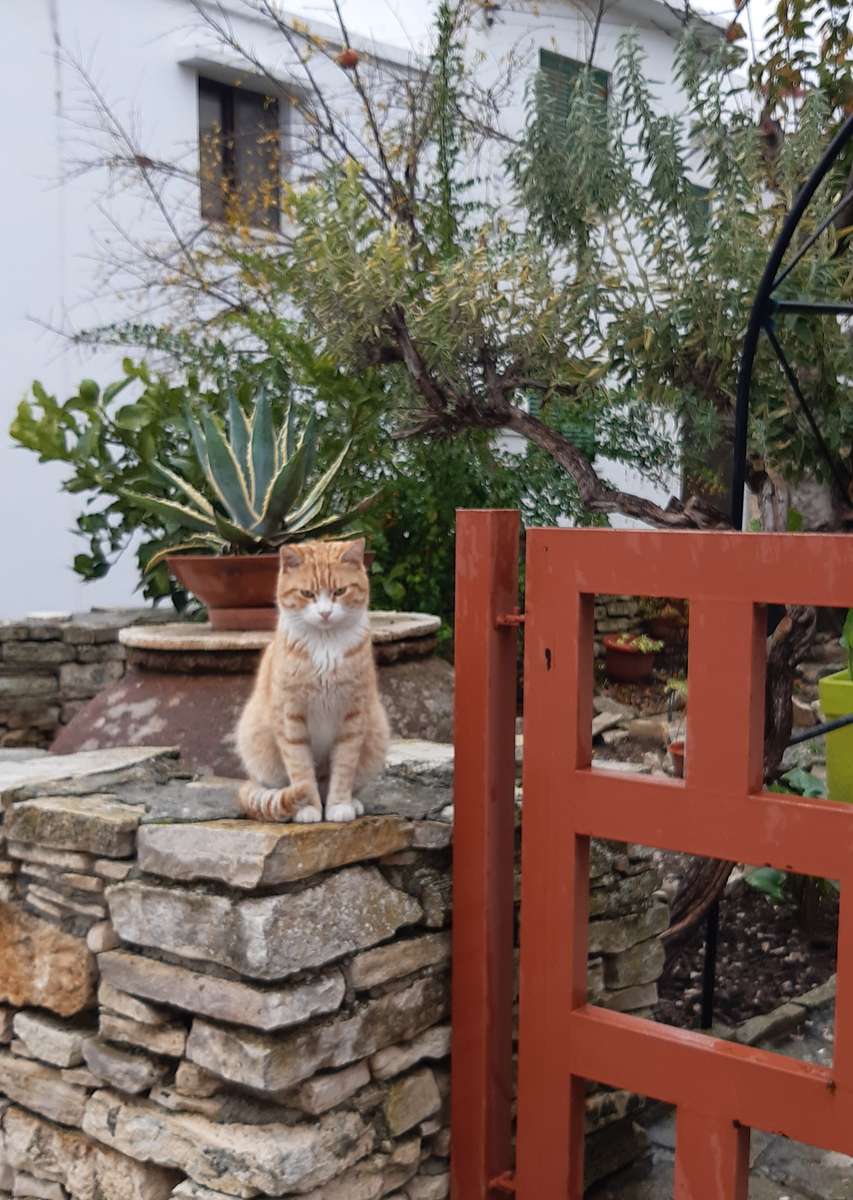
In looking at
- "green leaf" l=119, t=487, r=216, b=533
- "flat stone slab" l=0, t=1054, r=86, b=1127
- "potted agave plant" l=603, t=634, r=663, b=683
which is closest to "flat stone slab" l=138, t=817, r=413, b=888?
"flat stone slab" l=0, t=1054, r=86, b=1127

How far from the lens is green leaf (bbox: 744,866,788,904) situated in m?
3.98

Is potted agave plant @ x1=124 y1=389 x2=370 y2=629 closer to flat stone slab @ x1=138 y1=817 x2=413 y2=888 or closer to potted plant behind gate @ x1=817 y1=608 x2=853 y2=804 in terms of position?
flat stone slab @ x1=138 y1=817 x2=413 y2=888

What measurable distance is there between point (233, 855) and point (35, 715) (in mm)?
3699

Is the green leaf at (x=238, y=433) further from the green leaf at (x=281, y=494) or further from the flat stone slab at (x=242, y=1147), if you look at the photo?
A: the flat stone slab at (x=242, y=1147)

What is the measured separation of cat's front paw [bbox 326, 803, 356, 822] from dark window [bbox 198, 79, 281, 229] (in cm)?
628

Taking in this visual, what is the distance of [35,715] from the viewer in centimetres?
535

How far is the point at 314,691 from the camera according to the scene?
2.06 meters

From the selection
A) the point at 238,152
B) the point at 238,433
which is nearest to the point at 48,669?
the point at 238,433

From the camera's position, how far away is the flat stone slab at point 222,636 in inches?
110

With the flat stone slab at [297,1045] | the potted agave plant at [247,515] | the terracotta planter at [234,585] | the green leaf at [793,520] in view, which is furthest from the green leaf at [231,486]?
the green leaf at [793,520]

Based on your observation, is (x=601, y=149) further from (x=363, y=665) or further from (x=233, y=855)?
(x=233, y=855)

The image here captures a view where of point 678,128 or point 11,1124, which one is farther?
point 678,128

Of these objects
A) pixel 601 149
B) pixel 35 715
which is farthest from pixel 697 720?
pixel 35 715

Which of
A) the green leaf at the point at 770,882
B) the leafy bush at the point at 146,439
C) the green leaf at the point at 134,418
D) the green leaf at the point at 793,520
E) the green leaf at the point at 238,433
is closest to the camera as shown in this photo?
the green leaf at the point at 238,433
